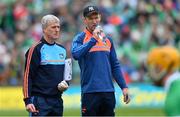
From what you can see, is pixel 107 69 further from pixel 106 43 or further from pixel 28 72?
pixel 28 72

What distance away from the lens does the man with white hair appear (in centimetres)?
874

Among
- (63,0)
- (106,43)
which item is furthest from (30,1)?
(106,43)

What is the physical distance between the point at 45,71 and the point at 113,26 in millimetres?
14439

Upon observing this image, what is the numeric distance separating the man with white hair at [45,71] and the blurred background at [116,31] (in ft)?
36.3

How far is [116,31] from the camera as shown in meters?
23.2

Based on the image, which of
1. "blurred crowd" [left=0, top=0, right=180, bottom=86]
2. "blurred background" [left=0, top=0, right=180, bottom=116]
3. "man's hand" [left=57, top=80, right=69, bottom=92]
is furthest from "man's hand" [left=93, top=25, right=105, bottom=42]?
"blurred crowd" [left=0, top=0, right=180, bottom=86]

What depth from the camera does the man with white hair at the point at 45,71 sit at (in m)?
8.74

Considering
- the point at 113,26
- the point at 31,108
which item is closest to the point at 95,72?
the point at 31,108

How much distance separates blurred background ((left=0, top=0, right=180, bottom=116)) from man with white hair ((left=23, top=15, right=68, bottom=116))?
11.1 metres

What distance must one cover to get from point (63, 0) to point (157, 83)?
18.3 meters

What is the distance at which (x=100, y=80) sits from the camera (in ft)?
29.4

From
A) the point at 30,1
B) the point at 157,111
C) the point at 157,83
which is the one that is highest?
the point at 30,1

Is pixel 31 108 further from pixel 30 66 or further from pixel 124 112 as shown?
pixel 124 112

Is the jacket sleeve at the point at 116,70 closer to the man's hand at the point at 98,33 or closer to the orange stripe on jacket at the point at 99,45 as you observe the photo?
the orange stripe on jacket at the point at 99,45
